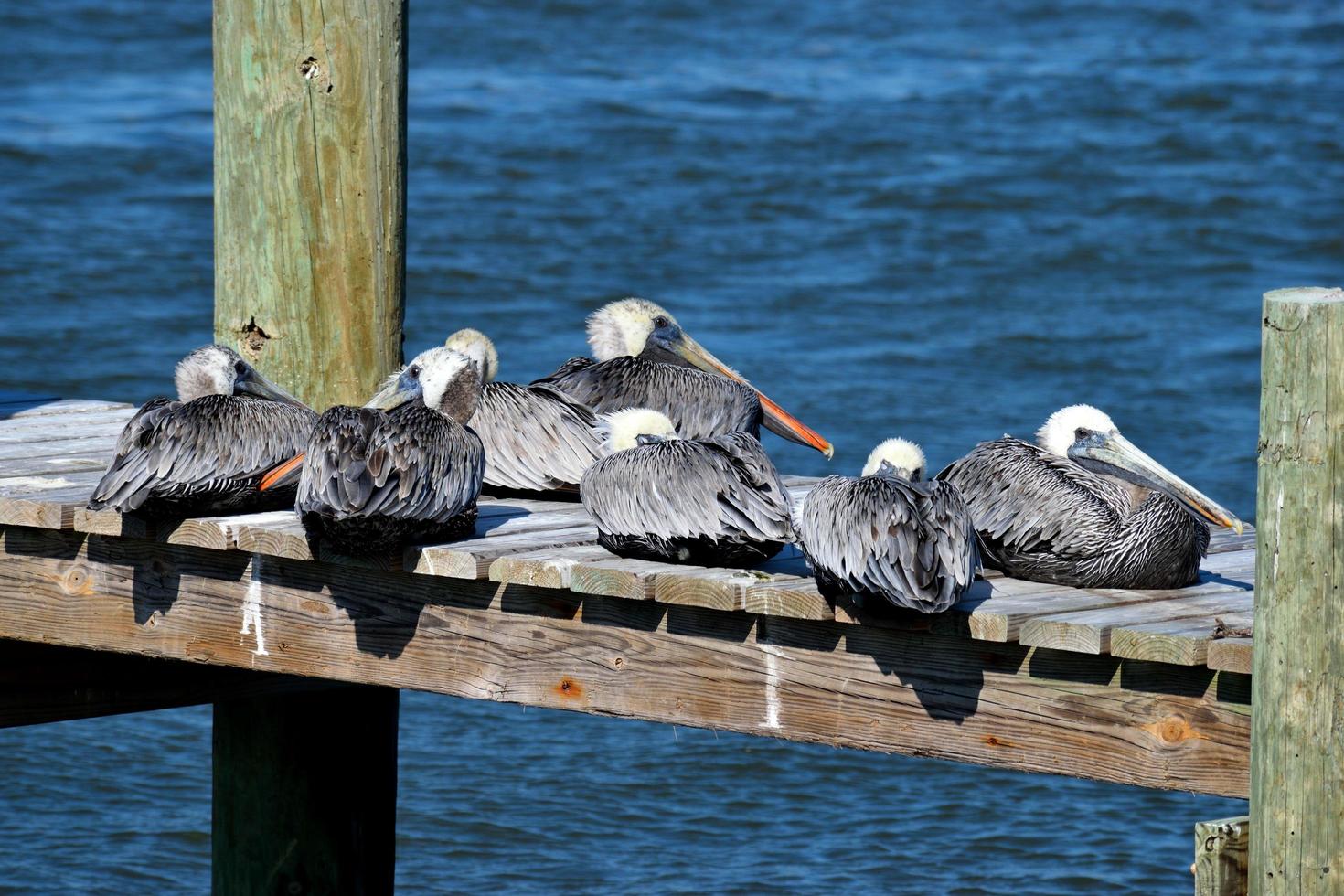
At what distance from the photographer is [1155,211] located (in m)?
15.8

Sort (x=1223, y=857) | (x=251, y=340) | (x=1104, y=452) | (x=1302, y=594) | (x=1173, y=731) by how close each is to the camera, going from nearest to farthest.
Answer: (x=1302, y=594) → (x=1223, y=857) → (x=1173, y=731) → (x=1104, y=452) → (x=251, y=340)

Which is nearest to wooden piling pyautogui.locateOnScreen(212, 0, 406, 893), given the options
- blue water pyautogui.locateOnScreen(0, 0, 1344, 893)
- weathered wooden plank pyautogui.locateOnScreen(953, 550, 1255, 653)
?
blue water pyautogui.locateOnScreen(0, 0, 1344, 893)

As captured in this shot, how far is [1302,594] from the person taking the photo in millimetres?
→ 3518

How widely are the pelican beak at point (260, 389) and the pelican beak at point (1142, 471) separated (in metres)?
1.87

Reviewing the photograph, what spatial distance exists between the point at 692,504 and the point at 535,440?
98cm

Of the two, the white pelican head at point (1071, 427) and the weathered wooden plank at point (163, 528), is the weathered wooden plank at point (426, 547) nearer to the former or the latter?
the weathered wooden plank at point (163, 528)

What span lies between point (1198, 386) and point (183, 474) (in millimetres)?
8807

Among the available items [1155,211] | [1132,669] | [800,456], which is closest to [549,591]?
[1132,669]

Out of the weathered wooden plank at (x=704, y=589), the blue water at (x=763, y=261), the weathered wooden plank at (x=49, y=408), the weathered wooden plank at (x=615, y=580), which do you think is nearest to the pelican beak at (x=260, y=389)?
the weathered wooden plank at (x=49, y=408)

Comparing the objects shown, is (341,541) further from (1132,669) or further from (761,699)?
(1132,669)

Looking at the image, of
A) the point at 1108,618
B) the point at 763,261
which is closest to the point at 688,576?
the point at 1108,618

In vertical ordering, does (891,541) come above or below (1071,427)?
below

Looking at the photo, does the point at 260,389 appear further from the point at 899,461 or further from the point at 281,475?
the point at 899,461

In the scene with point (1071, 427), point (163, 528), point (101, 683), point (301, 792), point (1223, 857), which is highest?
point (1071, 427)
